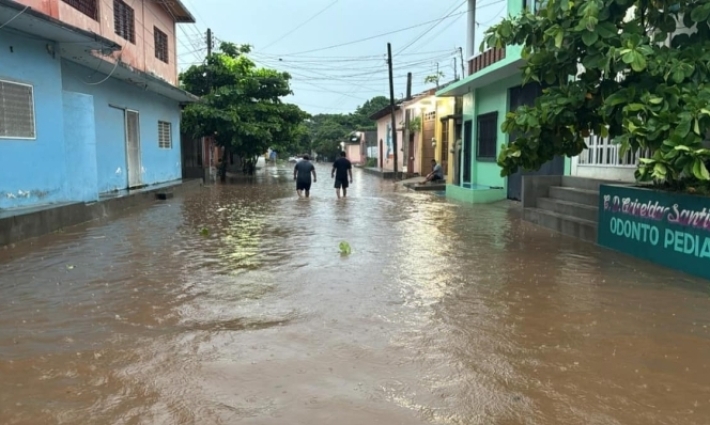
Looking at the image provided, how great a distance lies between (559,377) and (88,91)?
13.4 metres

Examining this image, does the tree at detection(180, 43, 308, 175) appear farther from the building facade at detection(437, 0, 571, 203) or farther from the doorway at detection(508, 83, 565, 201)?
the doorway at detection(508, 83, 565, 201)

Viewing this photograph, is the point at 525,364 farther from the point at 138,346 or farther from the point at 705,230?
the point at 705,230

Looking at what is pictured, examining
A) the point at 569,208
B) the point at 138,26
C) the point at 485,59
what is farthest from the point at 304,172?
the point at 569,208

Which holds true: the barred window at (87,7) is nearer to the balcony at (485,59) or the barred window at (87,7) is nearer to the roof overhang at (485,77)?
the roof overhang at (485,77)

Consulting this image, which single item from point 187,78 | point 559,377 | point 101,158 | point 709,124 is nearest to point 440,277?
point 559,377

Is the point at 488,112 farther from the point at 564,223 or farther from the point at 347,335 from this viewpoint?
the point at 347,335

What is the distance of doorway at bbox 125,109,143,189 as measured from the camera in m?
16.3

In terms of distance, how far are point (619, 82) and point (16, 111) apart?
9.71 metres

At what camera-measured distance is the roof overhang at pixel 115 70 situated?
464 inches

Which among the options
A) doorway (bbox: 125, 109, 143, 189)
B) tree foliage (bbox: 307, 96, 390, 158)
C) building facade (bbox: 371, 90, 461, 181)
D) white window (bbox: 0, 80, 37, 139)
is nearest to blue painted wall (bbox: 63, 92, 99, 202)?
white window (bbox: 0, 80, 37, 139)

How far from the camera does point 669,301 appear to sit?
5.42 meters

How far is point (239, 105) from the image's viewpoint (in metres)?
25.6

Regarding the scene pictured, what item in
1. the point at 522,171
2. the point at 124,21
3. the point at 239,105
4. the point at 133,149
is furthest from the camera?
the point at 239,105

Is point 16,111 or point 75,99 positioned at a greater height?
point 75,99
